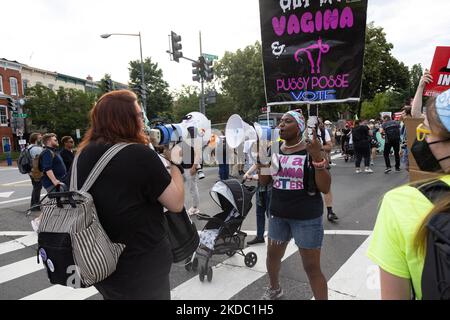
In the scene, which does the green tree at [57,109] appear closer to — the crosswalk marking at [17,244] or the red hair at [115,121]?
the crosswalk marking at [17,244]

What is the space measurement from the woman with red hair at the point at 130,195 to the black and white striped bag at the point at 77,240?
5 centimetres

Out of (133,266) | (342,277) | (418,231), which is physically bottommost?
(342,277)

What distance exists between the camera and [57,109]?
37.3 m

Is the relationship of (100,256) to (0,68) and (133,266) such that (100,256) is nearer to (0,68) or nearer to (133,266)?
(133,266)

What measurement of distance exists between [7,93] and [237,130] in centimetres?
4019

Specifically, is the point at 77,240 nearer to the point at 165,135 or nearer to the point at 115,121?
the point at 115,121

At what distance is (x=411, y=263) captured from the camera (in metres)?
1.04

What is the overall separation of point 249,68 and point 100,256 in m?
36.4

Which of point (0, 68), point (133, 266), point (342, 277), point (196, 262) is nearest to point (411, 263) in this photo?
point (133, 266)

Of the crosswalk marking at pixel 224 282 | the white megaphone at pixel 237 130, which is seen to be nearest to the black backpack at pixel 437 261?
the crosswalk marking at pixel 224 282

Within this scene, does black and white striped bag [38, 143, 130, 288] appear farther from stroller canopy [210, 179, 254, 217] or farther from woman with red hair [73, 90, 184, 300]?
stroller canopy [210, 179, 254, 217]

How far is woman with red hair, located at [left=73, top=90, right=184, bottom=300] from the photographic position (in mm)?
1796

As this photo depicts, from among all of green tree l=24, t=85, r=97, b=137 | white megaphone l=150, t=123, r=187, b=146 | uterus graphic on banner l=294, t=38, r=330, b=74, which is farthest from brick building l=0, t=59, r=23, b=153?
white megaphone l=150, t=123, r=187, b=146
